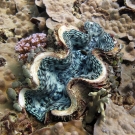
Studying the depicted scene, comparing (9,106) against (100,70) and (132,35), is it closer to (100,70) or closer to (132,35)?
(100,70)

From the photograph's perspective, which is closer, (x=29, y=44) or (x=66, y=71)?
(x=66, y=71)

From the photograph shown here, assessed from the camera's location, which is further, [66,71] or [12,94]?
[66,71]

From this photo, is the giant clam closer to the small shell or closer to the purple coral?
the small shell

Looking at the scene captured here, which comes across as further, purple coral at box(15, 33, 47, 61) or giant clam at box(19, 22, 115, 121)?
purple coral at box(15, 33, 47, 61)

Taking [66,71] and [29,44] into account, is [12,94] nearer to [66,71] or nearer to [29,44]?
[66,71]

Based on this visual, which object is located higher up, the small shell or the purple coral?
the purple coral

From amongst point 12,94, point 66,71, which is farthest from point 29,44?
point 12,94

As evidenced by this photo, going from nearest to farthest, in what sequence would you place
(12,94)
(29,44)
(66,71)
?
(12,94), (66,71), (29,44)

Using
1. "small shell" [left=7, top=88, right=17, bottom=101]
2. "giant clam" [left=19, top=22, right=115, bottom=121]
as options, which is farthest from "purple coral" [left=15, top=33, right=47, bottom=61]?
"small shell" [left=7, top=88, right=17, bottom=101]

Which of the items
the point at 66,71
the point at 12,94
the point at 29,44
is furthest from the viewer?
the point at 29,44

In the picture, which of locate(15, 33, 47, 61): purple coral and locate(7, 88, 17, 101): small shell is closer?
locate(7, 88, 17, 101): small shell
